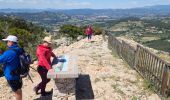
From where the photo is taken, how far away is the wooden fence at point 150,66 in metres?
8.57

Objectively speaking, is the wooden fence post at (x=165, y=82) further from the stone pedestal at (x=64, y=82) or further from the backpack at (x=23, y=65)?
the backpack at (x=23, y=65)

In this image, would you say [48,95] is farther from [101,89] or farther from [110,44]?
[110,44]

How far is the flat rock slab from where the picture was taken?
7.31 m

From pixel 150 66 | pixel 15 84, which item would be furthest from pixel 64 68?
pixel 150 66

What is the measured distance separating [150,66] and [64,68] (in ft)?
11.6

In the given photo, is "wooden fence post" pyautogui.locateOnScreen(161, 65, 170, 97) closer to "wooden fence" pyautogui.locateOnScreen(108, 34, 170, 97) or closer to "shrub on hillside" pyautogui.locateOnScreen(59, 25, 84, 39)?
"wooden fence" pyautogui.locateOnScreen(108, 34, 170, 97)

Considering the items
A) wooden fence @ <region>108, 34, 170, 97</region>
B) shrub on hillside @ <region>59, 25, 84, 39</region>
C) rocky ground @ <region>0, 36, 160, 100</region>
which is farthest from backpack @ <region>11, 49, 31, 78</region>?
shrub on hillside @ <region>59, 25, 84, 39</region>

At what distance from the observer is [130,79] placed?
10508 mm

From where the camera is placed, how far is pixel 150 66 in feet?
33.4

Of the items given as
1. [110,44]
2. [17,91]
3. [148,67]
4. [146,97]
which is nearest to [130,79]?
[148,67]

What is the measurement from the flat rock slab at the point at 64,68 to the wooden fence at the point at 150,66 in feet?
8.34

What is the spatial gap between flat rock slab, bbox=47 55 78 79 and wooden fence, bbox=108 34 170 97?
254cm

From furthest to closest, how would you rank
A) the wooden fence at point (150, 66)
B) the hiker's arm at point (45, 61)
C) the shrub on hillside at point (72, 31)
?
the shrub on hillside at point (72, 31) → the wooden fence at point (150, 66) → the hiker's arm at point (45, 61)

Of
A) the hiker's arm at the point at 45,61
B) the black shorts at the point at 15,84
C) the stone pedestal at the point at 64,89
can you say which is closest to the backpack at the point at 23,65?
the black shorts at the point at 15,84
